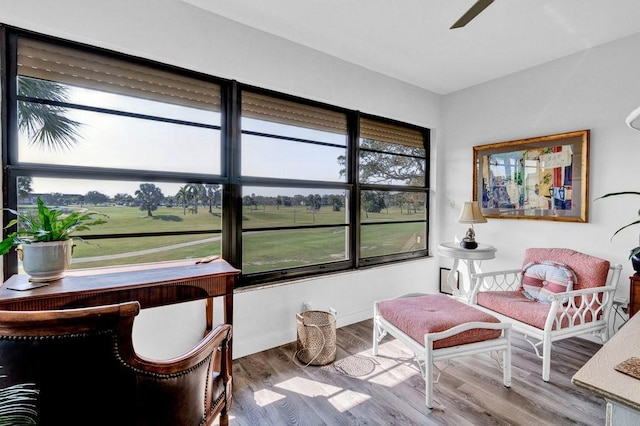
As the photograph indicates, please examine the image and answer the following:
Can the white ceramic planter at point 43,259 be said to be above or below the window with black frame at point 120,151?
below

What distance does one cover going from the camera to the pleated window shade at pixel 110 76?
6.30ft

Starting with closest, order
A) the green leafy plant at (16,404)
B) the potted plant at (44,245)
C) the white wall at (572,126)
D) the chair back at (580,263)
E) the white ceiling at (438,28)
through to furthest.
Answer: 1. the green leafy plant at (16,404)
2. the potted plant at (44,245)
3. the white ceiling at (438,28)
4. the chair back at (580,263)
5. the white wall at (572,126)

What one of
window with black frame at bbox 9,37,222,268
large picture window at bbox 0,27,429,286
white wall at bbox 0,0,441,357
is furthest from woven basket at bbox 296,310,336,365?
window with black frame at bbox 9,37,222,268

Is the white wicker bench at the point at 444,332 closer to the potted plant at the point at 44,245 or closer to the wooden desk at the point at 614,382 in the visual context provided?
the wooden desk at the point at 614,382

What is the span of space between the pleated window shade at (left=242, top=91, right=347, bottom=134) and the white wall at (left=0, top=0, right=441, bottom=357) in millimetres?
127

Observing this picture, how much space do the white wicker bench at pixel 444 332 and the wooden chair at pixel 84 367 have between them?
1514 millimetres

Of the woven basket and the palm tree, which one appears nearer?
the palm tree

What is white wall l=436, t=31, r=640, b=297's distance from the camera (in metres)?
2.70

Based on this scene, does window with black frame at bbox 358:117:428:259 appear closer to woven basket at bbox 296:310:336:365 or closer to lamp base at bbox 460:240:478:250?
lamp base at bbox 460:240:478:250

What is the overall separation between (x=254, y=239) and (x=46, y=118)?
1606mm

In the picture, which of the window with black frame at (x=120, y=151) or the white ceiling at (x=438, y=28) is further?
the white ceiling at (x=438, y=28)

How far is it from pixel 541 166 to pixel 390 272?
6.20ft

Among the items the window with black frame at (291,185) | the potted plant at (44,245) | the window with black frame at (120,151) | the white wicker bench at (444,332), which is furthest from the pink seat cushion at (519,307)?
the potted plant at (44,245)

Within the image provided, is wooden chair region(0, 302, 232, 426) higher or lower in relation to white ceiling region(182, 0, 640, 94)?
lower
